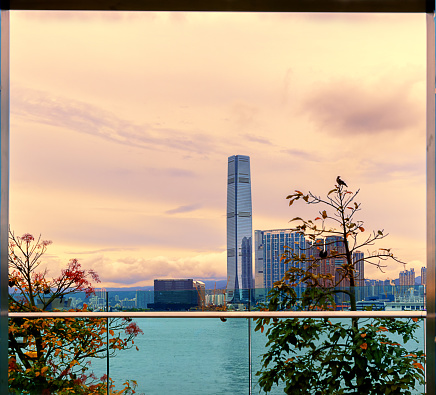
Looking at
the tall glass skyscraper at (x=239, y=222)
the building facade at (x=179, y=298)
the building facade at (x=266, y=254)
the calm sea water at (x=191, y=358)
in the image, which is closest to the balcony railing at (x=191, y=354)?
the calm sea water at (x=191, y=358)

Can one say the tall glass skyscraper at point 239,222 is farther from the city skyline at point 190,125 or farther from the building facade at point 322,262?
the building facade at point 322,262

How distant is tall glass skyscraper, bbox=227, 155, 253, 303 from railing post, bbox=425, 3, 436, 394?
26.7ft

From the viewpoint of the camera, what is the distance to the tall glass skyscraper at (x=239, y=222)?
393 inches

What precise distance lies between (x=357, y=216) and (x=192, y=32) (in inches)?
324

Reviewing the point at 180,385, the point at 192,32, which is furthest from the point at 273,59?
the point at 180,385

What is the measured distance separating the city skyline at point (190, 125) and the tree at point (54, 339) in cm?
432

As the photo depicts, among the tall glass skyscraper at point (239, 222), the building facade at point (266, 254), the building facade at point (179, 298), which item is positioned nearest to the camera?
the building facade at point (179, 298)

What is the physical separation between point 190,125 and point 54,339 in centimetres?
882

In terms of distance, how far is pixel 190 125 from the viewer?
1184 centimetres

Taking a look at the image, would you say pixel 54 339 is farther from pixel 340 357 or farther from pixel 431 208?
pixel 431 208

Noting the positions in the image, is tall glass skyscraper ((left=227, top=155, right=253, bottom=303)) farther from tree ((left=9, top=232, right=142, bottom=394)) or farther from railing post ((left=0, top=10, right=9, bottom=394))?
railing post ((left=0, top=10, right=9, bottom=394))

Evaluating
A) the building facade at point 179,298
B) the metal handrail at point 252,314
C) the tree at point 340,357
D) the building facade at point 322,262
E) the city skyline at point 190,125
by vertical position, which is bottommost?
the tree at point 340,357

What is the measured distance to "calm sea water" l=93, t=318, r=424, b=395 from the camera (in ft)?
9.22

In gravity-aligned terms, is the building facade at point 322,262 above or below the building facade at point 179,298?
above
